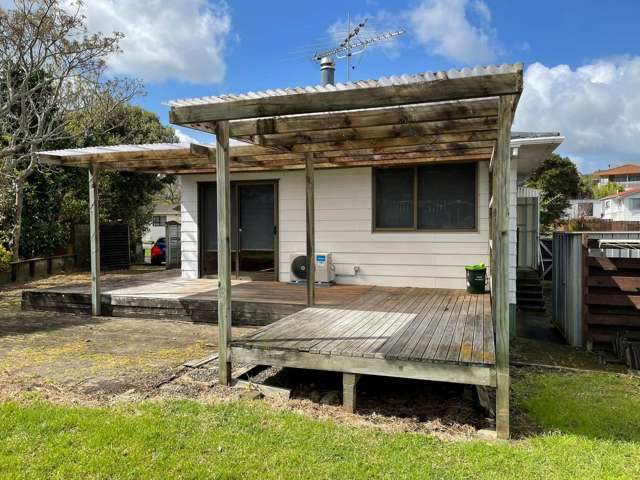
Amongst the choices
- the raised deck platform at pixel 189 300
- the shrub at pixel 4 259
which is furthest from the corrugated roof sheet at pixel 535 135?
the shrub at pixel 4 259

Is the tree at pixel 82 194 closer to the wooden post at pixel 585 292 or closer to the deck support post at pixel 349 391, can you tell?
the deck support post at pixel 349 391

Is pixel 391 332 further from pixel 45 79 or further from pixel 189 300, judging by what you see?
pixel 45 79

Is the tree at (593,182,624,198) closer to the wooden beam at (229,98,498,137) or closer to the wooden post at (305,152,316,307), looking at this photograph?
the wooden post at (305,152,316,307)

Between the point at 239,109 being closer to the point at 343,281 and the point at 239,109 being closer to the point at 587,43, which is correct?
the point at 343,281

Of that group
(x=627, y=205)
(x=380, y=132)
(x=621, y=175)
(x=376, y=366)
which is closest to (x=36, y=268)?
(x=380, y=132)

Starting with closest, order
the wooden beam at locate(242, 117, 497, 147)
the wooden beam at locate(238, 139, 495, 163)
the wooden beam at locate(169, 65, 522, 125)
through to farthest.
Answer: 1. the wooden beam at locate(169, 65, 522, 125)
2. the wooden beam at locate(242, 117, 497, 147)
3. the wooden beam at locate(238, 139, 495, 163)

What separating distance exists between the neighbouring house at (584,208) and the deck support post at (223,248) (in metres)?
33.3

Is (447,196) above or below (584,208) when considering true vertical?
below

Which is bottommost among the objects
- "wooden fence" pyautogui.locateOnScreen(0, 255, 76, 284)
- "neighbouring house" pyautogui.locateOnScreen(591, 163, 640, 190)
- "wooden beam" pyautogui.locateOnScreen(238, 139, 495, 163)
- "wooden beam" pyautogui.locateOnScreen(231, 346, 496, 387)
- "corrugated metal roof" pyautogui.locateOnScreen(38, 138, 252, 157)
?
"wooden beam" pyautogui.locateOnScreen(231, 346, 496, 387)

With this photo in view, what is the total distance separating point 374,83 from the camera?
317 centimetres

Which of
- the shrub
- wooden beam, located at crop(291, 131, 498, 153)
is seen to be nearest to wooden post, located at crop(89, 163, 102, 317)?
wooden beam, located at crop(291, 131, 498, 153)

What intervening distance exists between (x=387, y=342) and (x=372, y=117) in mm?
1911

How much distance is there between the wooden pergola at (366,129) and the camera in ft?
9.72

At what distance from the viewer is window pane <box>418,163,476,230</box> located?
22.8 ft
